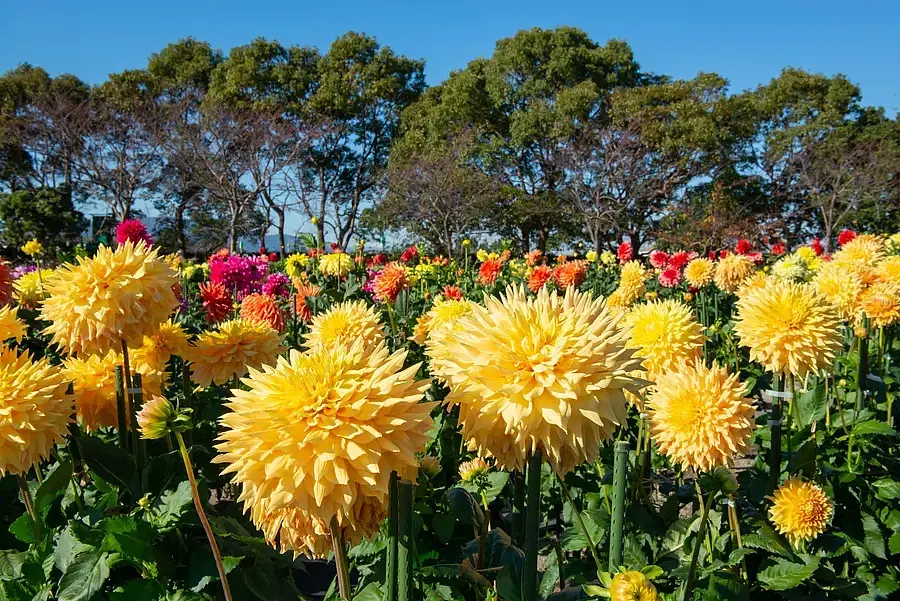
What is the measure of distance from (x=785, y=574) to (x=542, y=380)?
127 cm

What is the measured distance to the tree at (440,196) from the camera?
20969mm

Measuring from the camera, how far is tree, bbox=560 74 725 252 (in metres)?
19.7

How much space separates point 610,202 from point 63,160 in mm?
19398

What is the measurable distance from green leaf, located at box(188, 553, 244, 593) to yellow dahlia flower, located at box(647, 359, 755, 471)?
3.41ft

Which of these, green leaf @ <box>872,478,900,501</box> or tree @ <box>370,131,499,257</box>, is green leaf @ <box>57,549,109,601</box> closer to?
green leaf @ <box>872,478,900,501</box>

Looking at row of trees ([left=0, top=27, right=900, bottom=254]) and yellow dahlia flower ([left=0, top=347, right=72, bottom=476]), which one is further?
row of trees ([left=0, top=27, right=900, bottom=254])

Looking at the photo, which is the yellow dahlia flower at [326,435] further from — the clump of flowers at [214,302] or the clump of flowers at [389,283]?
the clump of flowers at [389,283]

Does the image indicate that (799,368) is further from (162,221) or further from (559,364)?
(162,221)

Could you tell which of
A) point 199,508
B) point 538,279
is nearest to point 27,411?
point 199,508

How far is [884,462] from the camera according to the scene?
2.40 metres

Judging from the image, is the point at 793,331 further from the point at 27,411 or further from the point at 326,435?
the point at 27,411

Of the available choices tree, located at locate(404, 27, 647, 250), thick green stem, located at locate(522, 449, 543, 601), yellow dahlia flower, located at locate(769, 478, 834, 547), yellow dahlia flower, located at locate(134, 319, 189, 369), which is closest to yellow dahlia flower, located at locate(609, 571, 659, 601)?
thick green stem, located at locate(522, 449, 543, 601)

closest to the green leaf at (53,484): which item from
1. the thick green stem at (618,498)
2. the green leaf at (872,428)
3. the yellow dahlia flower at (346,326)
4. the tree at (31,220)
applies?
the yellow dahlia flower at (346,326)

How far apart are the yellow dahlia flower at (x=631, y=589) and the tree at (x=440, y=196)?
755 inches
